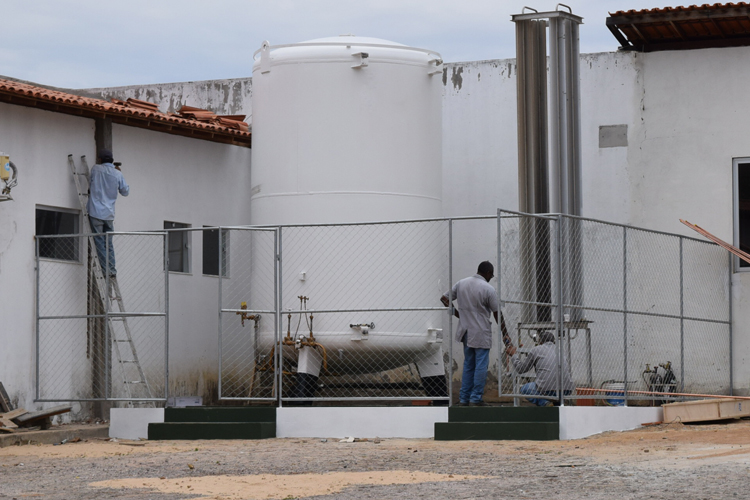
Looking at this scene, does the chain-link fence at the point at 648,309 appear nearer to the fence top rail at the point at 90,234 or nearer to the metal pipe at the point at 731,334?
the metal pipe at the point at 731,334

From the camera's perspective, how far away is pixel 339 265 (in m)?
14.3

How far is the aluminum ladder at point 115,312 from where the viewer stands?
14389 millimetres

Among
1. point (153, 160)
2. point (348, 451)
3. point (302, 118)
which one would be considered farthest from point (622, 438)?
point (153, 160)

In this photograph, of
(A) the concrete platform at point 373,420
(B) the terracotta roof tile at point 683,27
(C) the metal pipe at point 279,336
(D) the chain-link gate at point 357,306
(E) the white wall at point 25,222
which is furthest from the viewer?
(B) the terracotta roof tile at point 683,27

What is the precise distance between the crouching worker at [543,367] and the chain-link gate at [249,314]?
292 cm

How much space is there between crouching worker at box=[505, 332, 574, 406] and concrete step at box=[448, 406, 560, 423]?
45 centimetres

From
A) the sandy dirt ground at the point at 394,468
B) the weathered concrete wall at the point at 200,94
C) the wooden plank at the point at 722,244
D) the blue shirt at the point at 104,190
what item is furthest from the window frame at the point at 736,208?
the blue shirt at the point at 104,190

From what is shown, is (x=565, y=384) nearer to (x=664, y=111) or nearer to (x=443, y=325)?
(x=443, y=325)

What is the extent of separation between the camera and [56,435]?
13156mm

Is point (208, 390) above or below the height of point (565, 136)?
below

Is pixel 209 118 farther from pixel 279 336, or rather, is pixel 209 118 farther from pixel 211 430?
pixel 211 430

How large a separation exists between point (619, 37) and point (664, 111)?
4.27ft

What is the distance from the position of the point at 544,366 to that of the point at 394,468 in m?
3.62

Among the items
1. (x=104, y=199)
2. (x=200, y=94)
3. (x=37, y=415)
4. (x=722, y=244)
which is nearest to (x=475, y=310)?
(x=722, y=244)
